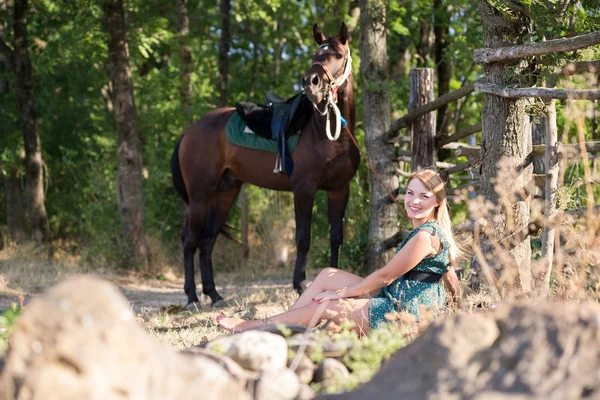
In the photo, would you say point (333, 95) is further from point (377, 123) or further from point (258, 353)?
point (258, 353)

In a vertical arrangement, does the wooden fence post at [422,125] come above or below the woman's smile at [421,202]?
above

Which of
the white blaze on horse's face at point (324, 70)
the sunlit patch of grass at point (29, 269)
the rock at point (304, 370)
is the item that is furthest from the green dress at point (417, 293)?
the sunlit patch of grass at point (29, 269)

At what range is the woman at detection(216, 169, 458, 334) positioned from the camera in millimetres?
4164

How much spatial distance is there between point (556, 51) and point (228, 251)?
7746 mm

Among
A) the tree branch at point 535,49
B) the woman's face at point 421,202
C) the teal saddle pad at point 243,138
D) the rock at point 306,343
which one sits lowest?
the rock at point 306,343

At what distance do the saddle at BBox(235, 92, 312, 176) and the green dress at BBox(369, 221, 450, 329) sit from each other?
3446 millimetres

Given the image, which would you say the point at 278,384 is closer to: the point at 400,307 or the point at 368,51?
the point at 400,307

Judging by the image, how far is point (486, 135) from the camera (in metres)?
5.19

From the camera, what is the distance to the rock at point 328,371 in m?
3.14

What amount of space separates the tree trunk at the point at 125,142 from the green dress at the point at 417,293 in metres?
7.26

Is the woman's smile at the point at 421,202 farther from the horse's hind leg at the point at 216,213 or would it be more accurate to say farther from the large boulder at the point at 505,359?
the horse's hind leg at the point at 216,213

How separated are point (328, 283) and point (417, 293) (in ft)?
1.97

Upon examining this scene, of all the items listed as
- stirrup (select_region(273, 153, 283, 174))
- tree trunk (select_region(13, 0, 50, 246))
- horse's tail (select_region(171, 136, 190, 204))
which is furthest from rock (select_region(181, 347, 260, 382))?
tree trunk (select_region(13, 0, 50, 246))

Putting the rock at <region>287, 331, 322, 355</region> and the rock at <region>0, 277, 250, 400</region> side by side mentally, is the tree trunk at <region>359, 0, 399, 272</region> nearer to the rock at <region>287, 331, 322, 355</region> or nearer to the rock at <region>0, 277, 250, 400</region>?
the rock at <region>287, 331, 322, 355</region>
